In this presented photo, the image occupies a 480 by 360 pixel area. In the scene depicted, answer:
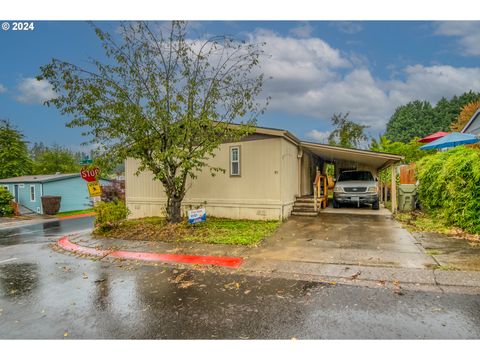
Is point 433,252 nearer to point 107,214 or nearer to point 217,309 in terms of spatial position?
point 217,309

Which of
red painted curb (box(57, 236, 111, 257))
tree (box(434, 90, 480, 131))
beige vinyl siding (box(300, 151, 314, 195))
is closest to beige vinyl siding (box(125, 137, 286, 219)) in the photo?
beige vinyl siding (box(300, 151, 314, 195))

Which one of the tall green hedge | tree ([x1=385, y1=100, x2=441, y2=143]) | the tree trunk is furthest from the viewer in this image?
tree ([x1=385, y1=100, x2=441, y2=143])

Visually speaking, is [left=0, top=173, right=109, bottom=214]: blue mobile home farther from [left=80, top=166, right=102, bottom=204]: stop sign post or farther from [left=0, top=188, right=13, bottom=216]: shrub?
[left=80, top=166, right=102, bottom=204]: stop sign post

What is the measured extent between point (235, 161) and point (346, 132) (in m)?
19.4

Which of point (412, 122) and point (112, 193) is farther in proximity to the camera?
point (412, 122)

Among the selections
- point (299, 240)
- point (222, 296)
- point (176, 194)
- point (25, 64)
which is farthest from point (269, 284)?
point (25, 64)

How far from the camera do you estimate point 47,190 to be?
907 inches

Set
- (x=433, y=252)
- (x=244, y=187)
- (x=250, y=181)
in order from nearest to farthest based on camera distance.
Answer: (x=433, y=252)
(x=250, y=181)
(x=244, y=187)

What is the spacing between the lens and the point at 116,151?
30.6 ft

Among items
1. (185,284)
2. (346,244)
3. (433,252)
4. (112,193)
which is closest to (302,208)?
(346,244)

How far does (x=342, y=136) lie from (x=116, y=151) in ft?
76.9

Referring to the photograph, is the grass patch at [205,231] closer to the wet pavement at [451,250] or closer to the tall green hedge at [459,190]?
the wet pavement at [451,250]

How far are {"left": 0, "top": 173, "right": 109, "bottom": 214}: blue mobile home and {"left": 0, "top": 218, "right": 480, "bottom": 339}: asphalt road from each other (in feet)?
65.5

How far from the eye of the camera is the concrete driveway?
5.84m
